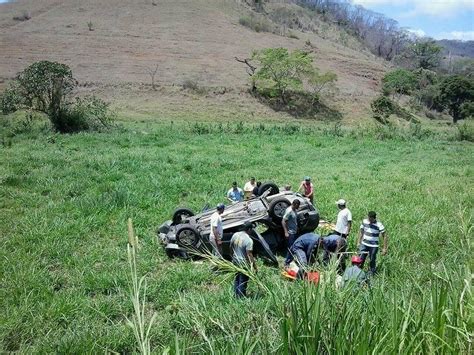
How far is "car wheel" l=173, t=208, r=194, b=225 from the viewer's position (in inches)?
416

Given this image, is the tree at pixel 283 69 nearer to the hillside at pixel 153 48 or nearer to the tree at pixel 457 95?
the hillside at pixel 153 48

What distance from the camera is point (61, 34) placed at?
6412 cm

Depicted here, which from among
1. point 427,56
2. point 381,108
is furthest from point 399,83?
point 427,56

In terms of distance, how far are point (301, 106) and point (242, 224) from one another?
42.5 m

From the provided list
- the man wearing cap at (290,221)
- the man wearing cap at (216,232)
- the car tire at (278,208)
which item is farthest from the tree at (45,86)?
the man wearing cap at (290,221)

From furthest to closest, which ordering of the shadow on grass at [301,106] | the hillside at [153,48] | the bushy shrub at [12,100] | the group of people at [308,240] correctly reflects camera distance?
the hillside at [153,48]
the shadow on grass at [301,106]
the bushy shrub at [12,100]
the group of people at [308,240]

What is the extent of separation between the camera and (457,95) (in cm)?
5994

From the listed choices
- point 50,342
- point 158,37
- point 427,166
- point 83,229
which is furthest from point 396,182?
point 158,37

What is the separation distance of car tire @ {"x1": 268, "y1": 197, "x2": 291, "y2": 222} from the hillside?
3513 centimetres

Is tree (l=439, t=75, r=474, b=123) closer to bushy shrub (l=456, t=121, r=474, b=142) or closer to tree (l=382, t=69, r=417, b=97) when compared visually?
tree (l=382, t=69, r=417, b=97)

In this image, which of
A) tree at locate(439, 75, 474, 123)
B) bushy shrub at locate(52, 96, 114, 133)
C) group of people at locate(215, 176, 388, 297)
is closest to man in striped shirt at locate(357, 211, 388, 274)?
group of people at locate(215, 176, 388, 297)

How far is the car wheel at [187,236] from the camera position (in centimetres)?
916

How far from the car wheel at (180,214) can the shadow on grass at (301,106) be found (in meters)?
38.7

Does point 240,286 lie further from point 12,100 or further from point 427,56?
point 427,56
